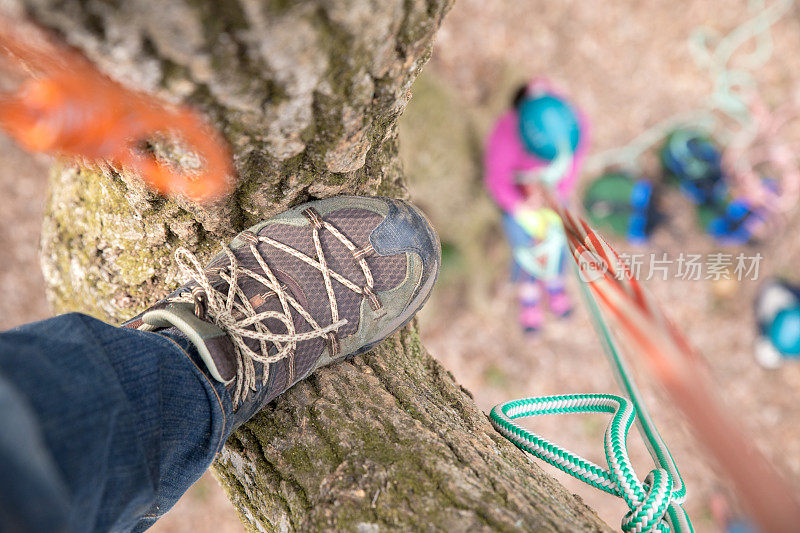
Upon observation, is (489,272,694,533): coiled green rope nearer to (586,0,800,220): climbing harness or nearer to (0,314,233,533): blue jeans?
(0,314,233,533): blue jeans

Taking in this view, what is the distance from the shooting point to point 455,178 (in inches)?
102

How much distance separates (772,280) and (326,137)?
3087 mm

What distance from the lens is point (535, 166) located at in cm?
257

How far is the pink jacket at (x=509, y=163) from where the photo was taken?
2.57 meters

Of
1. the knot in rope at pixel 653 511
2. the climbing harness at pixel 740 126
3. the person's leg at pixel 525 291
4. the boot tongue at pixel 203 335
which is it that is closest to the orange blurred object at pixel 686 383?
the knot in rope at pixel 653 511

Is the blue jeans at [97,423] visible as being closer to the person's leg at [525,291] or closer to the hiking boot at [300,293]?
the hiking boot at [300,293]

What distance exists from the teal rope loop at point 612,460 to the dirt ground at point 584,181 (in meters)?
1.50

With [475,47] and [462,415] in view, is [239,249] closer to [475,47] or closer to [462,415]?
[462,415]

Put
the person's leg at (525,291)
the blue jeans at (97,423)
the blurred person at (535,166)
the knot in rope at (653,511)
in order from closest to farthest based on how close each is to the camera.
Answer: the blue jeans at (97,423)
the knot in rope at (653,511)
the blurred person at (535,166)
the person's leg at (525,291)

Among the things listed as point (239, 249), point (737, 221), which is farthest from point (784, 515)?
point (737, 221)

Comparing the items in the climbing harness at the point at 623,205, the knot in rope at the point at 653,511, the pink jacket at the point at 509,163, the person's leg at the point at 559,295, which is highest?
the climbing harness at the point at 623,205

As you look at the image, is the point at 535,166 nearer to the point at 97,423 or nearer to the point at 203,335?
the point at 203,335

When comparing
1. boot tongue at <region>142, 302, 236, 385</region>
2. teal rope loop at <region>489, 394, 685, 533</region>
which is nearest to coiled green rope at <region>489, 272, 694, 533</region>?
teal rope loop at <region>489, 394, 685, 533</region>

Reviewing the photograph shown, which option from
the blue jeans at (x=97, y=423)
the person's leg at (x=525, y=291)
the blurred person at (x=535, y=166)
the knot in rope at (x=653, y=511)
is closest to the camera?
the blue jeans at (x=97, y=423)
